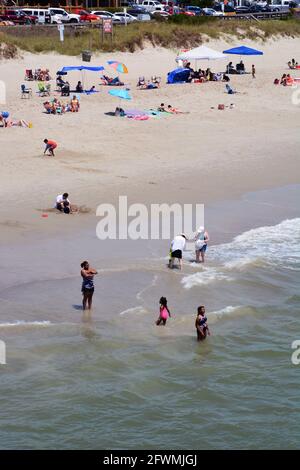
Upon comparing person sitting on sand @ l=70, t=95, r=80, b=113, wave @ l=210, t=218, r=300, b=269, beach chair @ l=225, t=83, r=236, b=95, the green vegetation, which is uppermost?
the green vegetation

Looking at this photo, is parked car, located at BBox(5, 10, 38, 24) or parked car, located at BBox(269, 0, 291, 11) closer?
parked car, located at BBox(5, 10, 38, 24)

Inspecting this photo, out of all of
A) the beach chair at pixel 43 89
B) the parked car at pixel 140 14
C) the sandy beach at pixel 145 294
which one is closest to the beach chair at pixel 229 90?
the sandy beach at pixel 145 294

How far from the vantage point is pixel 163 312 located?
53.5 feet

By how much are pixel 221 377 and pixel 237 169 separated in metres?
13.5

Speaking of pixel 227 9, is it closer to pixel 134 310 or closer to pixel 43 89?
pixel 43 89

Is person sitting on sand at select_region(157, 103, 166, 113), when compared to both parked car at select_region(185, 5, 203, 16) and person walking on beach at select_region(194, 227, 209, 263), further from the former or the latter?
parked car at select_region(185, 5, 203, 16)

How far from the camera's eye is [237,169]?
2795 centimetres

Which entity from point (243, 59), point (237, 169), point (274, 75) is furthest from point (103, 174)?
point (243, 59)

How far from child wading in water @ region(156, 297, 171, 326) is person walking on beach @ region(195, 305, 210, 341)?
59cm

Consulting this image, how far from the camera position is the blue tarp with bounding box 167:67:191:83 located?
133 ft

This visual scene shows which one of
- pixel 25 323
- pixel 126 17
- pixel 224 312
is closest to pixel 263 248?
pixel 224 312

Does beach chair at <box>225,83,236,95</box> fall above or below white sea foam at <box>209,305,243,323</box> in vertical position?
above

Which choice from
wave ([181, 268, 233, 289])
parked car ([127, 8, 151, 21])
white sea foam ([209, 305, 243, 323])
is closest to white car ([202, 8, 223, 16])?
parked car ([127, 8, 151, 21])

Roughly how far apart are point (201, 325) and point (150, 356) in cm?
111
